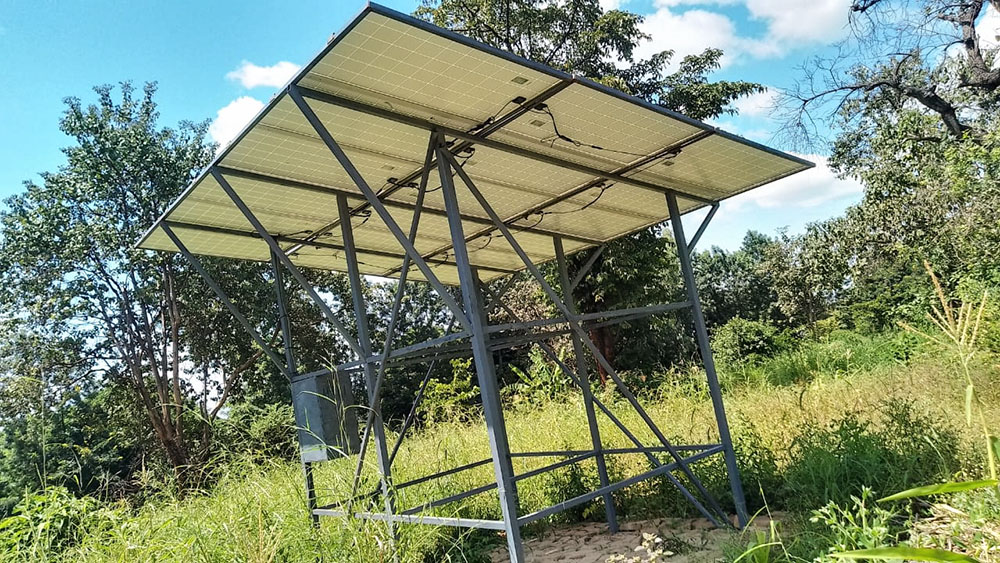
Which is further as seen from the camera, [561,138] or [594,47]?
[594,47]

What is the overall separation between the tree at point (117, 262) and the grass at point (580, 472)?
8507 mm

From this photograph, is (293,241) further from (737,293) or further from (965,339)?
(737,293)

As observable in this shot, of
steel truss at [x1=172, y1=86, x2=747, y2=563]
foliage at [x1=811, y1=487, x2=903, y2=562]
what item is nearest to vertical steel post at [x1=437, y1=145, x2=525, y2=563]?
steel truss at [x1=172, y1=86, x2=747, y2=563]

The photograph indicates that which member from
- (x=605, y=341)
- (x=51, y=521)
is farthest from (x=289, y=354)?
(x=605, y=341)

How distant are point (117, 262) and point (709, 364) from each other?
1420cm

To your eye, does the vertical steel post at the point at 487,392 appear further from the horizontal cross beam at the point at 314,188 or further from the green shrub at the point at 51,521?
the green shrub at the point at 51,521

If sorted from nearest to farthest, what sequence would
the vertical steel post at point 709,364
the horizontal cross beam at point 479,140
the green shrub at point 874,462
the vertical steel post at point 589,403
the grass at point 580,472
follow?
1. the grass at point 580,472
2. the horizontal cross beam at point 479,140
3. the green shrub at point 874,462
4. the vertical steel post at point 709,364
5. the vertical steel post at point 589,403

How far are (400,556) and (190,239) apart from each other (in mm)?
3461

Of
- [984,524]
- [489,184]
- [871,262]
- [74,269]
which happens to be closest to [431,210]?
[489,184]

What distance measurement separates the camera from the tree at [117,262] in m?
13.8

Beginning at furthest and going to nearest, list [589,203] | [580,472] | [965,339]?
[580,472] → [589,203] → [965,339]

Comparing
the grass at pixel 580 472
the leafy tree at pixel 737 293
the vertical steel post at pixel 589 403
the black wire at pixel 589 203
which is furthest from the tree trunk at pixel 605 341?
the leafy tree at pixel 737 293

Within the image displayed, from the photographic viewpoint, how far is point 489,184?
486cm

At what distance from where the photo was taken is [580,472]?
6.55 meters
